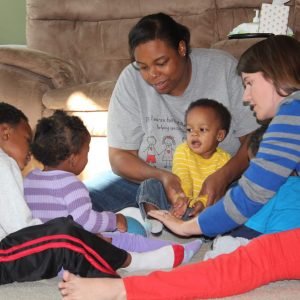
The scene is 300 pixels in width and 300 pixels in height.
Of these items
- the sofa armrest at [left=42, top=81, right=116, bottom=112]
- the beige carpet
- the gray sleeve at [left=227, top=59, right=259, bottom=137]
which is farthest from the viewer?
the sofa armrest at [left=42, top=81, right=116, bottom=112]

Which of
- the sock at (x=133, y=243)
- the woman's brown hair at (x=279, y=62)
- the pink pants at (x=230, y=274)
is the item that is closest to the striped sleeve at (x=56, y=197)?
the sock at (x=133, y=243)

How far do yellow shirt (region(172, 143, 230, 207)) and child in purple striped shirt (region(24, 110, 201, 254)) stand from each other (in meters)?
0.24

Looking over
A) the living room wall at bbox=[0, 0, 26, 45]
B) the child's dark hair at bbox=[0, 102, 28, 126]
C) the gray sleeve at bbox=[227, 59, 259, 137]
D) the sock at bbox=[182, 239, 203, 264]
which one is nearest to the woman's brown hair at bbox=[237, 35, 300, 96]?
the gray sleeve at bbox=[227, 59, 259, 137]

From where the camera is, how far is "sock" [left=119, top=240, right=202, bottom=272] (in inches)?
65.6

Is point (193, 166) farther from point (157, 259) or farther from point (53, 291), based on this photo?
point (53, 291)

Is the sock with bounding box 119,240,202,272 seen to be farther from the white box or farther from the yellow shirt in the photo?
the white box

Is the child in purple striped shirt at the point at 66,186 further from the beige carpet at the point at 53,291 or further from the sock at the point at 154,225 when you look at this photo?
the beige carpet at the point at 53,291

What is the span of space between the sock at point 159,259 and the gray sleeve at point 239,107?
568mm

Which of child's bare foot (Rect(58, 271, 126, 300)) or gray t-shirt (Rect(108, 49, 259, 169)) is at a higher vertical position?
gray t-shirt (Rect(108, 49, 259, 169))

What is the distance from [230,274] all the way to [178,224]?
0.31 m

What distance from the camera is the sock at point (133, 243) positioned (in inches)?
69.9

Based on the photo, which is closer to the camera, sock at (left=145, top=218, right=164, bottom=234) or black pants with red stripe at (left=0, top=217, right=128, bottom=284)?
black pants with red stripe at (left=0, top=217, right=128, bottom=284)

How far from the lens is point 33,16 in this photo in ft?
12.4

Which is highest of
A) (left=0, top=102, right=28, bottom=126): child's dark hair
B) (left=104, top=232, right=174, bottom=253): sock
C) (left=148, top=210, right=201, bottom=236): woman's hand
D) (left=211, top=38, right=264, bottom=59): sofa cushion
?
(left=211, top=38, right=264, bottom=59): sofa cushion
